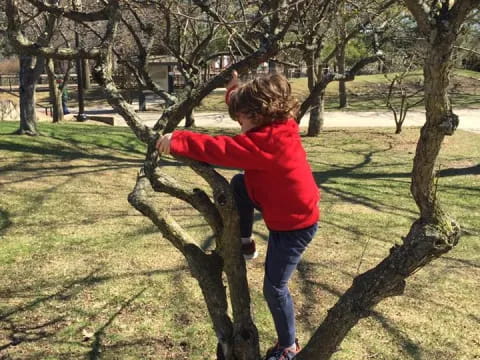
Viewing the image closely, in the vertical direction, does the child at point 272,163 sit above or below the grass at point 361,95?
below

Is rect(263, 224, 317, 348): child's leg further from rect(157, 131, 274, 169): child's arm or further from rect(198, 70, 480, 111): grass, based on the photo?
rect(198, 70, 480, 111): grass

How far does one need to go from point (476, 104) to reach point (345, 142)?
13.2 meters

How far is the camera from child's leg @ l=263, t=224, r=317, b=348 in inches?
87.7

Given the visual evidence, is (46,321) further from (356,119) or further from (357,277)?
(356,119)

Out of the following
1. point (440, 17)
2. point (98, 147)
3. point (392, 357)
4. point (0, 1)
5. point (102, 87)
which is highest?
point (0, 1)

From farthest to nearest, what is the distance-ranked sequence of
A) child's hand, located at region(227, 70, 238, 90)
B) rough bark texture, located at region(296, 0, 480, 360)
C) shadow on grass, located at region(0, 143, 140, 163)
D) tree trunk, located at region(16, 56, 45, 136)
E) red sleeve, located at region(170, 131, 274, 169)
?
tree trunk, located at region(16, 56, 45, 136) < shadow on grass, located at region(0, 143, 140, 163) < child's hand, located at region(227, 70, 238, 90) < red sleeve, located at region(170, 131, 274, 169) < rough bark texture, located at region(296, 0, 480, 360)

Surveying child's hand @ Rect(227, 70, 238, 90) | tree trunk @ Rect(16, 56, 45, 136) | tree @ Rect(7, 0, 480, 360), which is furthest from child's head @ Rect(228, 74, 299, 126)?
tree trunk @ Rect(16, 56, 45, 136)

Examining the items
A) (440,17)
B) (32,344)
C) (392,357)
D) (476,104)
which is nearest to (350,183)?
(392,357)

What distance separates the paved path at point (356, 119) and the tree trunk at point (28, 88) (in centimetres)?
663

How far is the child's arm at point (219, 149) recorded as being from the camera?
2.01m

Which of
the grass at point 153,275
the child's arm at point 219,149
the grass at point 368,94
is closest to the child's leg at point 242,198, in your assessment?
the child's arm at point 219,149

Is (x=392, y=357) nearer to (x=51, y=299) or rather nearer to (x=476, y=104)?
(x=51, y=299)

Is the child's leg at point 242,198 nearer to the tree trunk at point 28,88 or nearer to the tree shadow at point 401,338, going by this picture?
the tree shadow at point 401,338

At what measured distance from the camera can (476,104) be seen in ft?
76.7
